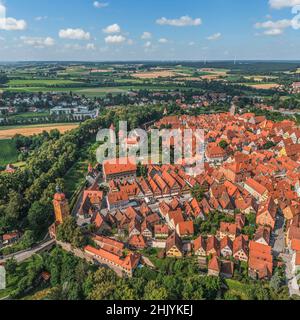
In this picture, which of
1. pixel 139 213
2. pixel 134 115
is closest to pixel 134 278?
pixel 139 213

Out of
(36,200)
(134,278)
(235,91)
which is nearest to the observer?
(134,278)

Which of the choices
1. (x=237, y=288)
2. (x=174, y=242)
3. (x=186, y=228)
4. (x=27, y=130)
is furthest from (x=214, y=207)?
(x=27, y=130)

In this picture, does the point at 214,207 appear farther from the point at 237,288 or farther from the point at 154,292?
the point at 154,292

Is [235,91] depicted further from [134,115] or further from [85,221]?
[85,221]

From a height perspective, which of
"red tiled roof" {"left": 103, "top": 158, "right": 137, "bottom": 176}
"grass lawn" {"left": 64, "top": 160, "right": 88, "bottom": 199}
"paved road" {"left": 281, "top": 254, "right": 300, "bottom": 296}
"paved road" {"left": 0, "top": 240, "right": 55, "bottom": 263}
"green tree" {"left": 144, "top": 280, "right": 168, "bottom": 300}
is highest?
"red tiled roof" {"left": 103, "top": 158, "right": 137, "bottom": 176}

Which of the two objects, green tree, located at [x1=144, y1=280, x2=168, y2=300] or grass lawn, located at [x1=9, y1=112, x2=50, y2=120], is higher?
grass lawn, located at [x1=9, y1=112, x2=50, y2=120]

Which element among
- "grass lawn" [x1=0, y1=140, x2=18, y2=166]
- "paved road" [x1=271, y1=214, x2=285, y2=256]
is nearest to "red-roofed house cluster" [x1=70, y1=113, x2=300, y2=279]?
"paved road" [x1=271, y1=214, x2=285, y2=256]

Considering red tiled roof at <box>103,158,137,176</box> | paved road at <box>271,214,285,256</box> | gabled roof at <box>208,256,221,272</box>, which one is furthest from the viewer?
red tiled roof at <box>103,158,137,176</box>

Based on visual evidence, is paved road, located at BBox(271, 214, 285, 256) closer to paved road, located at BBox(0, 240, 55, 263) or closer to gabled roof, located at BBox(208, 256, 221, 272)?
gabled roof, located at BBox(208, 256, 221, 272)

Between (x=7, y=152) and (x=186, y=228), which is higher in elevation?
(x=7, y=152)
